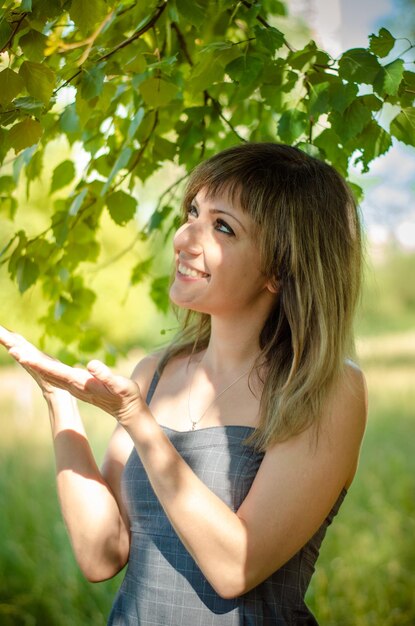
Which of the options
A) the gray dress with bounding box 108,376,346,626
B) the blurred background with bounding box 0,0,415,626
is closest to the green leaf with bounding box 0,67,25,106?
the gray dress with bounding box 108,376,346,626

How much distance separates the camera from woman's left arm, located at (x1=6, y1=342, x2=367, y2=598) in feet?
4.22

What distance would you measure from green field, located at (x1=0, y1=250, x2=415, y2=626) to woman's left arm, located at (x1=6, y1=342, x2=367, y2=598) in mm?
1742

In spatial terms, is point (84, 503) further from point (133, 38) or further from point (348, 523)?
point (348, 523)

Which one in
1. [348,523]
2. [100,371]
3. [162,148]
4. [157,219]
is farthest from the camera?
[348,523]

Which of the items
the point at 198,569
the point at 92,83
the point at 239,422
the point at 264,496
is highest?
the point at 92,83

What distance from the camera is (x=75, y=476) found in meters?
1.57

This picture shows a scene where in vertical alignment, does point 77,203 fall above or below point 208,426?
above

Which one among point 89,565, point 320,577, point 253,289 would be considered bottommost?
point 320,577

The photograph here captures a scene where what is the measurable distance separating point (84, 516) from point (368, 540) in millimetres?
3329

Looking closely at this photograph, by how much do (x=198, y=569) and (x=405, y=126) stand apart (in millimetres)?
926

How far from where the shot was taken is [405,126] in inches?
59.8

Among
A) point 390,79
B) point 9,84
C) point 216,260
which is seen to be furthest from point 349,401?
point 9,84

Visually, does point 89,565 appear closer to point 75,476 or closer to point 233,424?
point 75,476

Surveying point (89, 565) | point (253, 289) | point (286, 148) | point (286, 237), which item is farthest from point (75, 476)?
point (286, 148)
